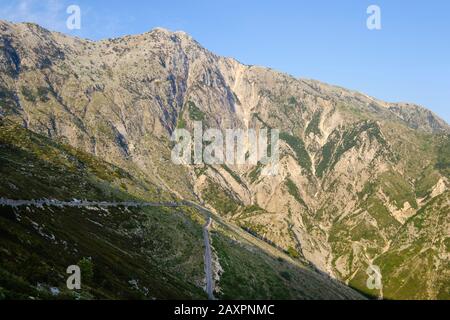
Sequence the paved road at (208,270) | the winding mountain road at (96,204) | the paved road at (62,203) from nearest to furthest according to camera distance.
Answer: the paved road at (62,203) < the winding mountain road at (96,204) < the paved road at (208,270)

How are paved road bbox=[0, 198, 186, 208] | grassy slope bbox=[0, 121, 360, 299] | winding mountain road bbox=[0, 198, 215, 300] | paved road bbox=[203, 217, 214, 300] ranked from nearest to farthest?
grassy slope bbox=[0, 121, 360, 299]
paved road bbox=[0, 198, 186, 208]
winding mountain road bbox=[0, 198, 215, 300]
paved road bbox=[203, 217, 214, 300]

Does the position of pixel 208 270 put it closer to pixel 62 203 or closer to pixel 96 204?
pixel 96 204

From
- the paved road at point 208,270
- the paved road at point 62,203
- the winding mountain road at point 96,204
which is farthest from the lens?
the paved road at point 208,270

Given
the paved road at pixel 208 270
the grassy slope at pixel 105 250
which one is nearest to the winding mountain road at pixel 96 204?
the paved road at pixel 208 270

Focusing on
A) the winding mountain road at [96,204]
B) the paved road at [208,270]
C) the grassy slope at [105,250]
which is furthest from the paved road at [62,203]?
the paved road at [208,270]

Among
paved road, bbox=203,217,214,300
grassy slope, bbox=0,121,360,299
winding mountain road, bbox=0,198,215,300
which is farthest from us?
paved road, bbox=203,217,214,300

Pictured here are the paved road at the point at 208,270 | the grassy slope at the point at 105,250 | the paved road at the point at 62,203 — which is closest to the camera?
the grassy slope at the point at 105,250

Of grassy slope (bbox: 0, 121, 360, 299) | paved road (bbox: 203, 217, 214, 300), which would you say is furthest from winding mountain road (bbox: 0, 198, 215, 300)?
grassy slope (bbox: 0, 121, 360, 299)

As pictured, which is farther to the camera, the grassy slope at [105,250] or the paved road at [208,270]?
the paved road at [208,270]

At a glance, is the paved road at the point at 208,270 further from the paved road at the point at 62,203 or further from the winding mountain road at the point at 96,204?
the paved road at the point at 62,203

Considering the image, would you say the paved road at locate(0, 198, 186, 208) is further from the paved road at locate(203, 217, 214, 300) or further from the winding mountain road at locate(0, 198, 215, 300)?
the paved road at locate(203, 217, 214, 300)
